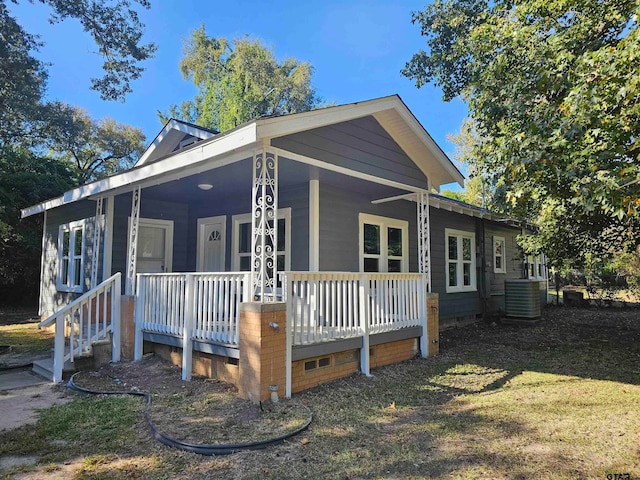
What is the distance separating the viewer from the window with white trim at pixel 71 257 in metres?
9.28

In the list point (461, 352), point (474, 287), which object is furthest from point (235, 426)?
point (474, 287)

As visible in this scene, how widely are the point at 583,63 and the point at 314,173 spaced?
380 centimetres

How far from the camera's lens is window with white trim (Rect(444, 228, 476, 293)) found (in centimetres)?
1112

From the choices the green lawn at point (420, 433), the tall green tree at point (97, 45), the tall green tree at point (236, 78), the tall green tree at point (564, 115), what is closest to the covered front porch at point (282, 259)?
the green lawn at point (420, 433)

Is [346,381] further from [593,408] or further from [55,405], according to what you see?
[55,405]

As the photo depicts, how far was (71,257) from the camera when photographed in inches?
375

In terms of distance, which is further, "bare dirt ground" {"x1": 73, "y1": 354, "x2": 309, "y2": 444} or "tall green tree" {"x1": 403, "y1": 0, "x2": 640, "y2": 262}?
"tall green tree" {"x1": 403, "y1": 0, "x2": 640, "y2": 262}

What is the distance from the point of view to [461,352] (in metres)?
7.64

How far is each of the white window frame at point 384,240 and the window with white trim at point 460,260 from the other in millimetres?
2034

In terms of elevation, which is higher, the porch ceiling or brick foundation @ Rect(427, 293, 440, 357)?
the porch ceiling

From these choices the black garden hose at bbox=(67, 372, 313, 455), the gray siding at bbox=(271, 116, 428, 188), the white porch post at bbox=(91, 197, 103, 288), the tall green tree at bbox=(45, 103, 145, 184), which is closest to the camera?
the black garden hose at bbox=(67, 372, 313, 455)

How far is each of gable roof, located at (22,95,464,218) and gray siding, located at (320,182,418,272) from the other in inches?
55.9

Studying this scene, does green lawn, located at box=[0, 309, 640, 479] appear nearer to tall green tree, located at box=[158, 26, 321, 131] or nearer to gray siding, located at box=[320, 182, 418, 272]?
gray siding, located at box=[320, 182, 418, 272]

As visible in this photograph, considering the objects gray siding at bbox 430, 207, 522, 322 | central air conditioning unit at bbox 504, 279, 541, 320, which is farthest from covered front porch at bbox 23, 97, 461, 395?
central air conditioning unit at bbox 504, 279, 541, 320
